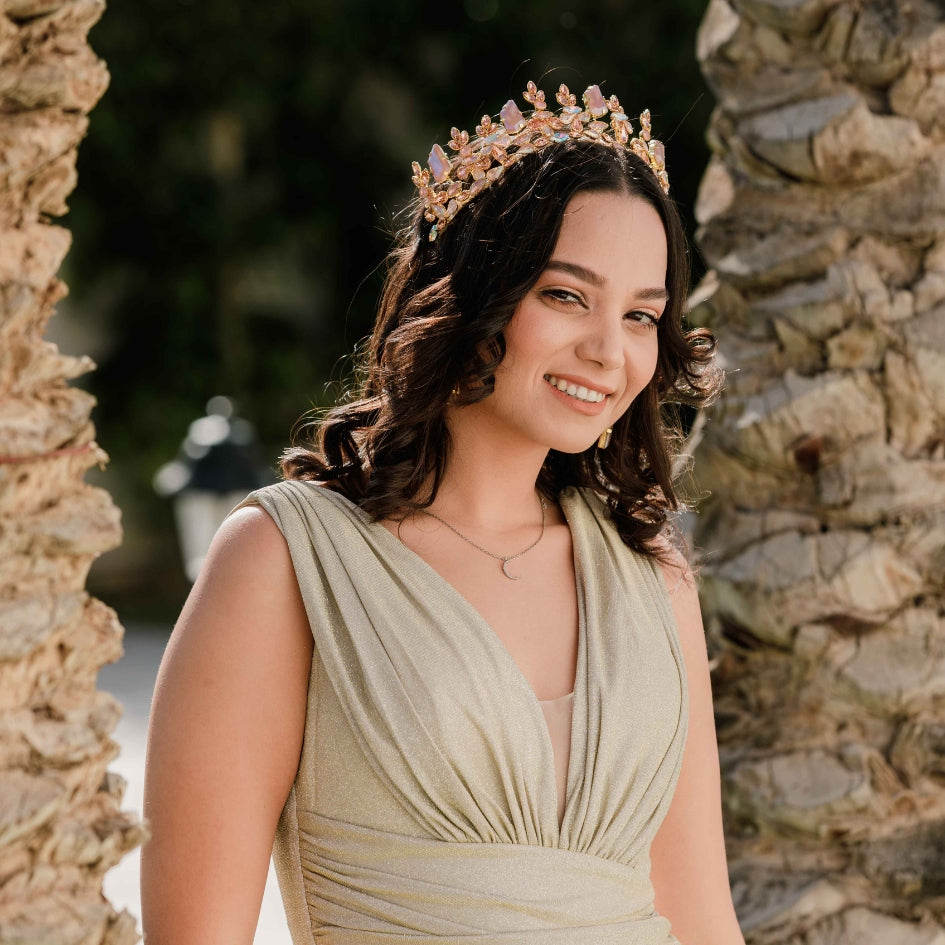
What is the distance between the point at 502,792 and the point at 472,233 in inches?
34.3

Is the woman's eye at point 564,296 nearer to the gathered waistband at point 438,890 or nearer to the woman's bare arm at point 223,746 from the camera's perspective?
the woman's bare arm at point 223,746

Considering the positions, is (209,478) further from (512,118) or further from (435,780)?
(435,780)

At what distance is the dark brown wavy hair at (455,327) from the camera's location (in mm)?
2264

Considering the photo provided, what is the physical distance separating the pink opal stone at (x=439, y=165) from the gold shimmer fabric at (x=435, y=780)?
58cm

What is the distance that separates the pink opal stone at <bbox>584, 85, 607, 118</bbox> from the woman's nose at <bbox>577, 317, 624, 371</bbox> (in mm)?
424

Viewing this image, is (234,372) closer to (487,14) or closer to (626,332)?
(487,14)

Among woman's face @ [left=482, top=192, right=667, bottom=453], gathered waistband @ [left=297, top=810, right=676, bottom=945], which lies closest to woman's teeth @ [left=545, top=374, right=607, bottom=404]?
woman's face @ [left=482, top=192, right=667, bottom=453]

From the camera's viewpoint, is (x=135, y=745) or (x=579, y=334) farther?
(x=135, y=745)

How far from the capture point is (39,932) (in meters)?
1.33

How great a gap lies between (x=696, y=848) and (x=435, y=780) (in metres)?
0.63

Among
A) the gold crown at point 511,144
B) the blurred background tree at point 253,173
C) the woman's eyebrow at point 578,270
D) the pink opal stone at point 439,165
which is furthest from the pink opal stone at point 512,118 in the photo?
the blurred background tree at point 253,173

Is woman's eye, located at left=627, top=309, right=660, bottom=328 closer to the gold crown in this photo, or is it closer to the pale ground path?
the gold crown

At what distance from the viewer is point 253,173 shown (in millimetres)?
10016

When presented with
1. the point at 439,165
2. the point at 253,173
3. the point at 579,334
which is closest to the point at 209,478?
the point at 439,165
